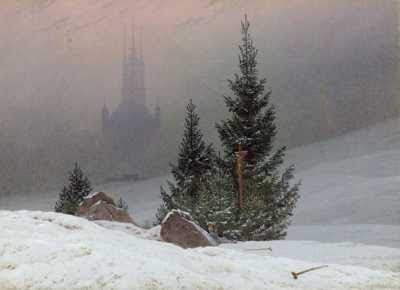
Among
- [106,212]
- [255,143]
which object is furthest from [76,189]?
[106,212]

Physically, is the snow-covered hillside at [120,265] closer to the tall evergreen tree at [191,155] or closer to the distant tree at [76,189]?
the tall evergreen tree at [191,155]

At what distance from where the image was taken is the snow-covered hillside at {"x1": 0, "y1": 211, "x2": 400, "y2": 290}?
15.0 feet

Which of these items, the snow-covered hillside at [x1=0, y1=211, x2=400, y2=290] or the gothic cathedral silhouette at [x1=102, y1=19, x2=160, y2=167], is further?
the gothic cathedral silhouette at [x1=102, y1=19, x2=160, y2=167]

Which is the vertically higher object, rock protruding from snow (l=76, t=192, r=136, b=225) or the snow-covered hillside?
rock protruding from snow (l=76, t=192, r=136, b=225)

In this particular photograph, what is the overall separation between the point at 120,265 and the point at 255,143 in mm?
16862

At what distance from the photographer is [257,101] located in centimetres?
2209

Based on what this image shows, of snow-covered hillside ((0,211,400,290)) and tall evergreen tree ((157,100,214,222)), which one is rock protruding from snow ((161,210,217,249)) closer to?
snow-covered hillside ((0,211,400,290))

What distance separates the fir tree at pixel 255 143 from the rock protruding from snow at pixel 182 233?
694cm

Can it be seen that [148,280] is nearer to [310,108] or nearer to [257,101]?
[257,101]

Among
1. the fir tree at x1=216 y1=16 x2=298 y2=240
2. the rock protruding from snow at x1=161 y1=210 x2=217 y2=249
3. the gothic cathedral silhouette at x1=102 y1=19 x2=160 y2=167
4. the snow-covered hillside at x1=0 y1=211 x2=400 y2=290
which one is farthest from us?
the gothic cathedral silhouette at x1=102 y1=19 x2=160 y2=167

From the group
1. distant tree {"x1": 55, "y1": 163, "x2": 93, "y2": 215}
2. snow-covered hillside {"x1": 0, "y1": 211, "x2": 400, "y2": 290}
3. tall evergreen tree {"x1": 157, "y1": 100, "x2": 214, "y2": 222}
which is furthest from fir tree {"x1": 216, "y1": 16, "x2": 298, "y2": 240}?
distant tree {"x1": 55, "y1": 163, "x2": 93, "y2": 215}

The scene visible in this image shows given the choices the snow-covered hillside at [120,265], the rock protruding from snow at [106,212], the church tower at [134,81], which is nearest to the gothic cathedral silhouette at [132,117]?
the church tower at [134,81]

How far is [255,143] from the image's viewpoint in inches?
837

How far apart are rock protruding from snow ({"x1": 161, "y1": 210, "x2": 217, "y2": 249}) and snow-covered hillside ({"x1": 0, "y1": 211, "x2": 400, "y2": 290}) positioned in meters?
3.28
